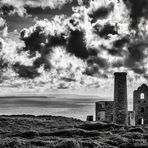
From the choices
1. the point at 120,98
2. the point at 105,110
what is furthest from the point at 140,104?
the point at 120,98


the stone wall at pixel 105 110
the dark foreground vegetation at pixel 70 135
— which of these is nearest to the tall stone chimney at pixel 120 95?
the dark foreground vegetation at pixel 70 135

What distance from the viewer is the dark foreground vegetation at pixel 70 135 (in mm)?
18078

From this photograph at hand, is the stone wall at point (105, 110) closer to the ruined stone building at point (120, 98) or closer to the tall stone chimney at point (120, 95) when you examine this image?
the ruined stone building at point (120, 98)

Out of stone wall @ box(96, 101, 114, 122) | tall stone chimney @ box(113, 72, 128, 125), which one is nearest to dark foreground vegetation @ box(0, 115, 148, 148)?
tall stone chimney @ box(113, 72, 128, 125)

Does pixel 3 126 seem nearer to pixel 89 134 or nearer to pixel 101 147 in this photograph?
pixel 89 134

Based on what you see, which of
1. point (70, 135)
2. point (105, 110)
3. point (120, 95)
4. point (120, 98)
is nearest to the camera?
point (70, 135)

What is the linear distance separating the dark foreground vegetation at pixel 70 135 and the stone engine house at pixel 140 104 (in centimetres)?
868

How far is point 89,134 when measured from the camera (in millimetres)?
25422

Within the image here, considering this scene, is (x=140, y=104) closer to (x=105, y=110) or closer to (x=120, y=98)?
(x=105, y=110)

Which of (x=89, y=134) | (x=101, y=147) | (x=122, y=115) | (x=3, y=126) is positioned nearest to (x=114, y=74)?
(x=122, y=115)

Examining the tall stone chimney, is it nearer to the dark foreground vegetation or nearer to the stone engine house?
the dark foreground vegetation

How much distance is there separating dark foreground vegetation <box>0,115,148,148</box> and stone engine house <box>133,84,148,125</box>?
28.5 feet

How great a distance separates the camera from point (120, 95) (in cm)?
3306

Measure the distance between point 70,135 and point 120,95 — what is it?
9417mm
